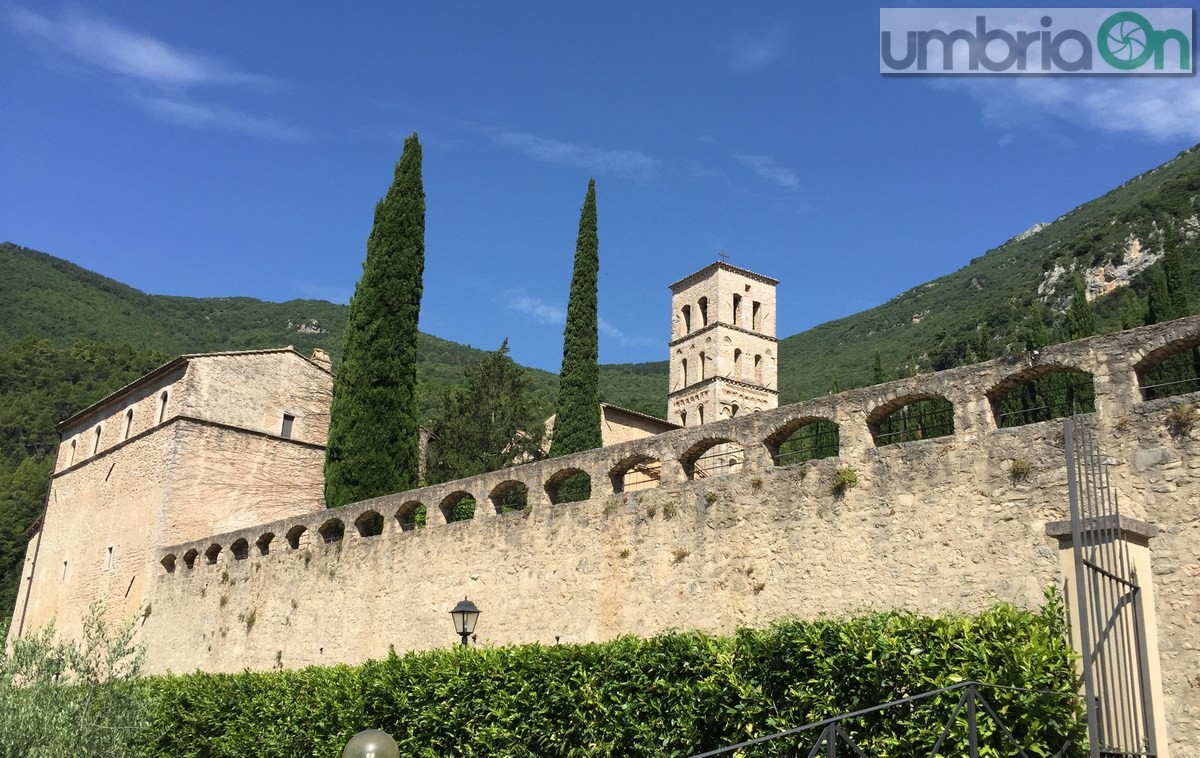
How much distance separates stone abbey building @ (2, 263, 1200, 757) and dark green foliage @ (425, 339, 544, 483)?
380 centimetres

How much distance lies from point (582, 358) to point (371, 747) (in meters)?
24.9

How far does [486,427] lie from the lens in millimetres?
29672

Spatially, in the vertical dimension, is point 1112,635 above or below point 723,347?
below

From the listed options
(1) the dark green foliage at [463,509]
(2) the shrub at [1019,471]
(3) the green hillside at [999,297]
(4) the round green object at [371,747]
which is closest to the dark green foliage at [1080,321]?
(3) the green hillside at [999,297]

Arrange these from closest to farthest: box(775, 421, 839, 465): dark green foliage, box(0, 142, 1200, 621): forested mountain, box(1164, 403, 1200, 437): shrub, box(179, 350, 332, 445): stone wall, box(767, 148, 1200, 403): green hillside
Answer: box(1164, 403, 1200, 437): shrub < box(775, 421, 839, 465): dark green foliage < box(179, 350, 332, 445): stone wall < box(0, 142, 1200, 621): forested mountain < box(767, 148, 1200, 403): green hillside

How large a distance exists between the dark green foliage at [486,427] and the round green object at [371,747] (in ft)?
70.2

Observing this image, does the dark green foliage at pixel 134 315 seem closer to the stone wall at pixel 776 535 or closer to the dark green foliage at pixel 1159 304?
the stone wall at pixel 776 535

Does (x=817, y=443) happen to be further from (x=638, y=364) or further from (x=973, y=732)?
(x=638, y=364)

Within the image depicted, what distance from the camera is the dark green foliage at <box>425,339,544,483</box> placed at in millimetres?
28639

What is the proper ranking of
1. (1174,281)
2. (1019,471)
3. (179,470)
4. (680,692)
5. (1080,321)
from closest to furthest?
(680,692) < (1019,471) < (179,470) < (1080,321) < (1174,281)

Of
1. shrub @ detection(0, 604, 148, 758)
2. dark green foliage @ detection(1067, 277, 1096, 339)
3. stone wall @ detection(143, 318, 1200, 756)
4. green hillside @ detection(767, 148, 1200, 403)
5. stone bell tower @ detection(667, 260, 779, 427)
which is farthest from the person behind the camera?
green hillside @ detection(767, 148, 1200, 403)

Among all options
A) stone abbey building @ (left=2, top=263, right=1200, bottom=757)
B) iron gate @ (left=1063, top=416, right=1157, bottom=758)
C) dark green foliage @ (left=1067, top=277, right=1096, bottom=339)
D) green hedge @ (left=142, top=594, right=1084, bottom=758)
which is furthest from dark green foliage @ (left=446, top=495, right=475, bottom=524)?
dark green foliage @ (left=1067, top=277, right=1096, bottom=339)

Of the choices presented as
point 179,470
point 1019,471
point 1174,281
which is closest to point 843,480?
point 1019,471

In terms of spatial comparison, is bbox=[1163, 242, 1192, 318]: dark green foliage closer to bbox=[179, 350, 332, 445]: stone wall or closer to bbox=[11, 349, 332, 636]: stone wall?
bbox=[179, 350, 332, 445]: stone wall
